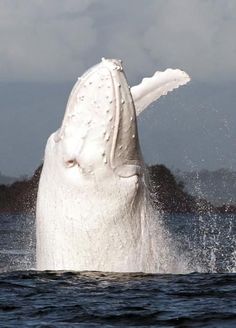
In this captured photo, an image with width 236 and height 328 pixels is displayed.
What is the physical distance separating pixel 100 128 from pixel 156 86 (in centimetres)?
121

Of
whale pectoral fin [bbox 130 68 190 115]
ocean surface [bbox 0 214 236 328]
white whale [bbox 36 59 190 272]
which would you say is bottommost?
ocean surface [bbox 0 214 236 328]

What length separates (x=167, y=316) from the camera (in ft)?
44.7

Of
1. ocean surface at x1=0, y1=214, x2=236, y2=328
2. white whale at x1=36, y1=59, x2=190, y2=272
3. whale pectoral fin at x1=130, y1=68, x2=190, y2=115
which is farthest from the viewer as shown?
whale pectoral fin at x1=130, y1=68, x2=190, y2=115

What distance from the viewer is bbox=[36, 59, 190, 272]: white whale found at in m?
14.1

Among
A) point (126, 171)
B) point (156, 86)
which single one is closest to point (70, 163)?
point (126, 171)

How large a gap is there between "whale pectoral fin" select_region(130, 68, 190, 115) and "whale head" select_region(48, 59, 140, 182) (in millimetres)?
490

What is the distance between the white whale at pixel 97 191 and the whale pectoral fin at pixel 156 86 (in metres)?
0.48

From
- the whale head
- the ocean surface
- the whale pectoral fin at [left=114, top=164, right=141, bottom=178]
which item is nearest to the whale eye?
the whale head

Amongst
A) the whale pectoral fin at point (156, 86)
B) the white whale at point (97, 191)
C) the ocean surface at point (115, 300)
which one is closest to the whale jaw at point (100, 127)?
the white whale at point (97, 191)

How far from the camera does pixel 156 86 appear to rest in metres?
15.0

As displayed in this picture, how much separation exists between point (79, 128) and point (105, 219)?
110cm

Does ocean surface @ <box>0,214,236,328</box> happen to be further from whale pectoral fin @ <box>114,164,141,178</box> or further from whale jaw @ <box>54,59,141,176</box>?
whale jaw @ <box>54,59,141,176</box>

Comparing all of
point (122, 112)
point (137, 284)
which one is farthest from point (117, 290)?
point (122, 112)

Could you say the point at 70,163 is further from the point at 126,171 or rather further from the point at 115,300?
the point at 115,300
